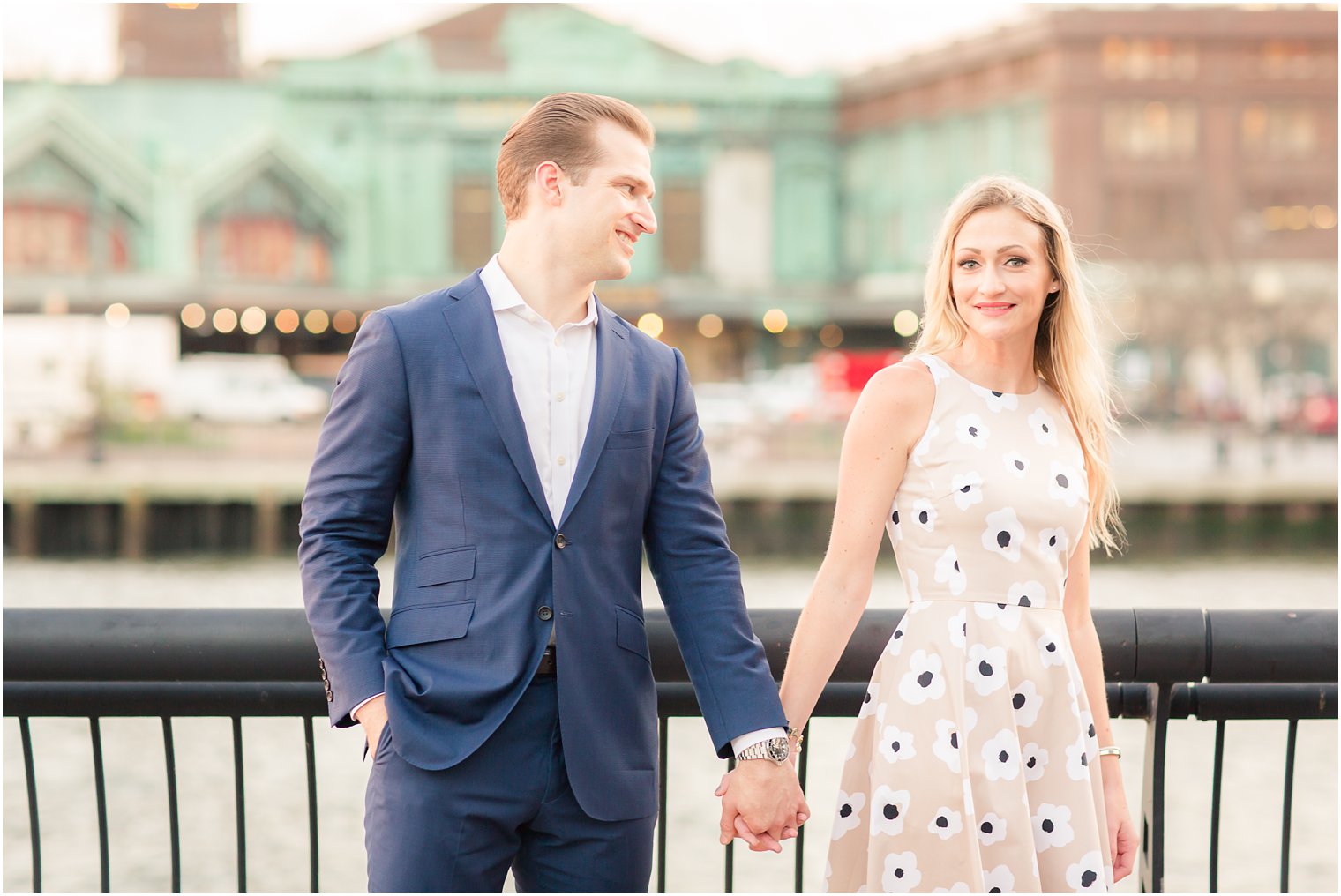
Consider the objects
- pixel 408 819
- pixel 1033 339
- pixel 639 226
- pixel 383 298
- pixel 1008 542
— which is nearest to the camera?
pixel 408 819

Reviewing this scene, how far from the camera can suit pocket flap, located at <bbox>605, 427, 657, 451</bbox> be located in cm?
244

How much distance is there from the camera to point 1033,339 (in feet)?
9.64

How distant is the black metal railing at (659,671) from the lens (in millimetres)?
2951

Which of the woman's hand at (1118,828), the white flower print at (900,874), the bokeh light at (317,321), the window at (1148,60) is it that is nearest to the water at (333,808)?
the woman's hand at (1118,828)

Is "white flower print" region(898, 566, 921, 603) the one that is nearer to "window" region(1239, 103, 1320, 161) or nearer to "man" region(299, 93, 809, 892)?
"man" region(299, 93, 809, 892)

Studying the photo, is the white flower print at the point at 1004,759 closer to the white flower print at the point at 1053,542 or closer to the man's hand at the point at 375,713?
the white flower print at the point at 1053,542

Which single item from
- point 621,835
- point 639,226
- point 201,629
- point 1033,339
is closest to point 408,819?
point 621,835

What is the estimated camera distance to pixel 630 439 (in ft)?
8.07

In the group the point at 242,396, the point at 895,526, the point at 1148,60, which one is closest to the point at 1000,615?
the point at 895,526

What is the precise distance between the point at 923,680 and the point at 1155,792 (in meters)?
0.85

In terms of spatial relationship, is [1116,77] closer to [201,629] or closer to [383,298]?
[383,298]

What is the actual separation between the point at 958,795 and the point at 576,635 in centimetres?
79

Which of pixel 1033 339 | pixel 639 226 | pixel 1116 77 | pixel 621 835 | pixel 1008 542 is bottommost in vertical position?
pixel 621 835

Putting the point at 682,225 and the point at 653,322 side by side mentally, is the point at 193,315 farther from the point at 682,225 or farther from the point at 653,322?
the point at 682,225
